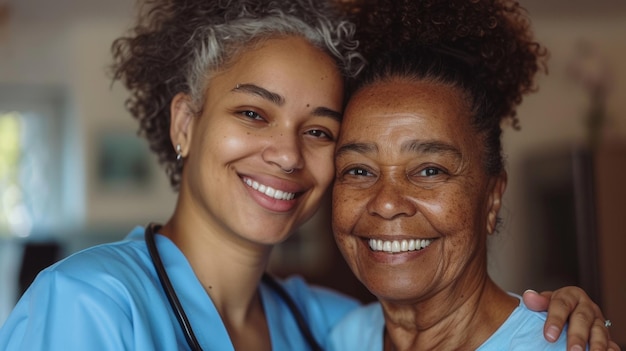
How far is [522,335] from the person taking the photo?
148 cm

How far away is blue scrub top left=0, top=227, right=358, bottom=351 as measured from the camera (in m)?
1.36

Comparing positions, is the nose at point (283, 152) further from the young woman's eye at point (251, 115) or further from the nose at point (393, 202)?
the nose at point (393, 202)

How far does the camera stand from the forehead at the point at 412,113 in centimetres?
156

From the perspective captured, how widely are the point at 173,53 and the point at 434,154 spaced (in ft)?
2.39

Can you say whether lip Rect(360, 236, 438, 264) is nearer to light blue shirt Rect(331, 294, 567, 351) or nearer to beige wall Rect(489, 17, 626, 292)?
light blue shirt Rect(331, 294, 567, 351)

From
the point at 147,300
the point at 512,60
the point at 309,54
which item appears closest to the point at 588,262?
the point at 512,60

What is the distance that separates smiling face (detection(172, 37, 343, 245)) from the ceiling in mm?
3614

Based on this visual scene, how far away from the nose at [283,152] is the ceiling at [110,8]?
12.2ft

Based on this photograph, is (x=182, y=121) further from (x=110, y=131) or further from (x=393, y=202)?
(x=110, y=131)

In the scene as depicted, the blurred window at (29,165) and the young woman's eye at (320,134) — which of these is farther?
the blurred window at (29,165)

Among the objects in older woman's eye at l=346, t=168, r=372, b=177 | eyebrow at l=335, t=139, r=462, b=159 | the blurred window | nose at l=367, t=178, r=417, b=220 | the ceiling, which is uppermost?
the ceiling

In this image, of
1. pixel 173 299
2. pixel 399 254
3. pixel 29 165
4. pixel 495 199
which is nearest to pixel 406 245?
pixel 399 254

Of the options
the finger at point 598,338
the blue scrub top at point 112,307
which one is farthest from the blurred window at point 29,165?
the finger at point 598,338

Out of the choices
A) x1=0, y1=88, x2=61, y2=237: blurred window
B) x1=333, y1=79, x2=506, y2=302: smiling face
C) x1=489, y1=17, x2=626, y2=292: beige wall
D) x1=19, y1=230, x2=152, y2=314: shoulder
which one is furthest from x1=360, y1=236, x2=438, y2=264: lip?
x1=0, y1=88, x2=61, y2=237: blurred window
